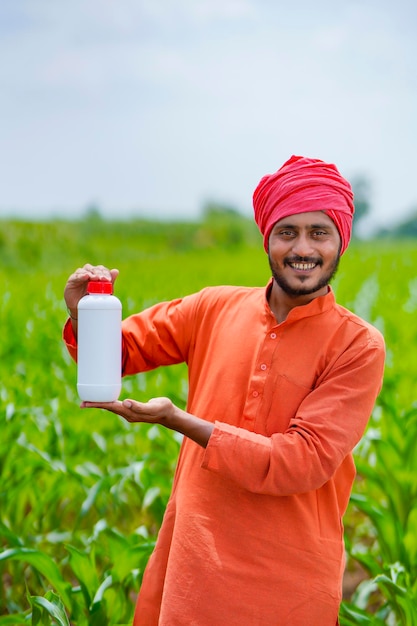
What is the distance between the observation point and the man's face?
207 centimetres

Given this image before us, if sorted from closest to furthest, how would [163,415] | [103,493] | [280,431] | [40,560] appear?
[163,415] → [280,431] → [40,560] → [103,493]

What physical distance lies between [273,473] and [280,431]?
0.48 ft

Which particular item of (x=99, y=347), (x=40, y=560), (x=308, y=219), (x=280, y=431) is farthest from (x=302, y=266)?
(x=40, y=560)

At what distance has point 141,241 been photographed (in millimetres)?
47594

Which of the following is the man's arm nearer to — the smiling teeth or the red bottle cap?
the red bottle cap

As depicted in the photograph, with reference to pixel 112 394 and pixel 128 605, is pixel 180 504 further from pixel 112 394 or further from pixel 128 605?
pixel 128 605

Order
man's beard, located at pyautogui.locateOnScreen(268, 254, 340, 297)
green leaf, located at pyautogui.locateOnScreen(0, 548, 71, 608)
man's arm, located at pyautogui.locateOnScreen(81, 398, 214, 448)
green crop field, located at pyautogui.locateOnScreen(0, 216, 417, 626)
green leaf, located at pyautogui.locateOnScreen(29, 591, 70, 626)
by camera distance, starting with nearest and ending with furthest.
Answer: man's arm, located at pyautogui.locateOnScreen(81, 398, 214, 448) → man's beard, located at pyautogui.locateOnScreen(268, 254, 340, 297) → green leaf, located at pyautogui.locateOnScreen(29, 591, 70, 626) → green leaf, located at pyautogui.locateOnScreen(0, 548, 71, 608) → green crop field, located at pyautogui.locateOnScreen(0, 216, 417, 626)

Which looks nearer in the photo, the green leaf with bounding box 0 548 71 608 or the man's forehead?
the man's forehead

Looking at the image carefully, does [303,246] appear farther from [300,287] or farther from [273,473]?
[273,473]

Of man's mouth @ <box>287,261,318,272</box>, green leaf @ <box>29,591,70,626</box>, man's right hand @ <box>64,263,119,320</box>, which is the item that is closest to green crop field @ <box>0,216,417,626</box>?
green leaf @ <box>29,591,70,626</box>

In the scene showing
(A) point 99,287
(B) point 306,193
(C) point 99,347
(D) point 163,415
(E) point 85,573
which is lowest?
(E) point 85,573

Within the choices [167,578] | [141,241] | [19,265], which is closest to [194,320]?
[167,578]

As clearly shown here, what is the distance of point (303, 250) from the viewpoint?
6.73 feet

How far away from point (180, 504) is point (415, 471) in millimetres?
1629
